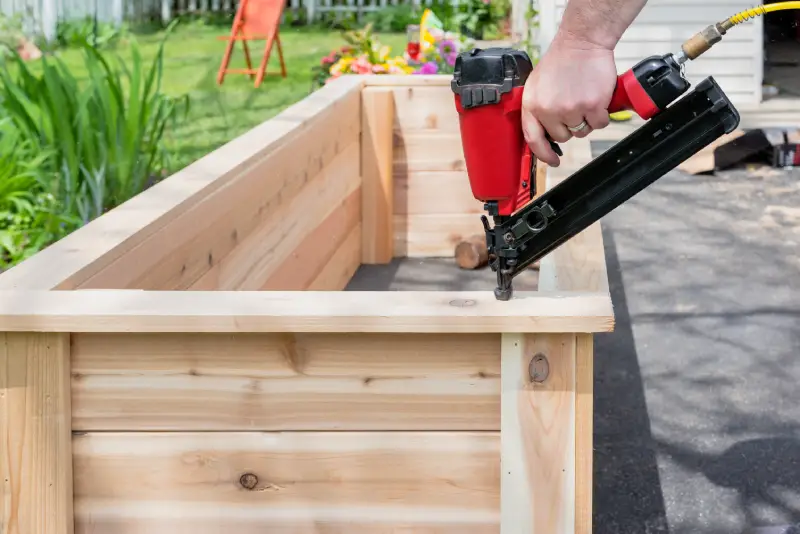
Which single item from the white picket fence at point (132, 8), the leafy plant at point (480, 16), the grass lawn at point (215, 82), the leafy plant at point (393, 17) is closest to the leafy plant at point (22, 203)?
the grass lawn at point (215, 82)

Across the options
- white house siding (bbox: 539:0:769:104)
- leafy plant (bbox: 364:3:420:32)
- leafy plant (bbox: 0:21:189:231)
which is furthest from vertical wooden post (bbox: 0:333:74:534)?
leafy plant (bbox: 364:3:420:32)

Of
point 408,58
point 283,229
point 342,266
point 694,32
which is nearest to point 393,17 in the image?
point 694,32

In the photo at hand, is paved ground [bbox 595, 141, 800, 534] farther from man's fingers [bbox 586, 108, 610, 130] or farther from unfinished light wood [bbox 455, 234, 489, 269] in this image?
man's fingers [bbox 586, 108, 610, 130]

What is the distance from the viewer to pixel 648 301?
4.48 meters

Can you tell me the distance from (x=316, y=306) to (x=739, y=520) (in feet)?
5.03

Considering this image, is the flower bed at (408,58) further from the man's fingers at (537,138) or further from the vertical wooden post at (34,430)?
the vertical wooden post at (34,430)

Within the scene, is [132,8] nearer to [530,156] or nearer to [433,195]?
[433,195]

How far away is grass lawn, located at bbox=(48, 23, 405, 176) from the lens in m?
6.94

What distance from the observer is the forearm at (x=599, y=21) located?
5.67 feet

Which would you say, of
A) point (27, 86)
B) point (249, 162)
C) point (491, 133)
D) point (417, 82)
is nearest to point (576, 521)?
point (491, 133)

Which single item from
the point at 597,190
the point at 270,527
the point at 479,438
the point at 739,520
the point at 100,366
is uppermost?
the point at 597,190

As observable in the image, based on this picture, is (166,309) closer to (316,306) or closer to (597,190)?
(316,306)

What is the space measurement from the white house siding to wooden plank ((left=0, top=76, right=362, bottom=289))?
533 centimetres

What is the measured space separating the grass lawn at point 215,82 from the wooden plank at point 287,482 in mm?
3631
